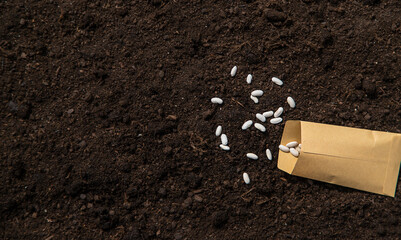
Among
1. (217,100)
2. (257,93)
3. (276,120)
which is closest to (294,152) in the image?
(276,120)

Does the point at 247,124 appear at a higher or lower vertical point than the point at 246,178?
higher

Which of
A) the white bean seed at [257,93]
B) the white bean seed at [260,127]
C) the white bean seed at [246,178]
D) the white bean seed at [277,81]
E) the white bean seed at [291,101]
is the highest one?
the white bean seed at [277,81]

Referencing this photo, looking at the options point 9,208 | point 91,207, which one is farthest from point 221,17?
point 9,208

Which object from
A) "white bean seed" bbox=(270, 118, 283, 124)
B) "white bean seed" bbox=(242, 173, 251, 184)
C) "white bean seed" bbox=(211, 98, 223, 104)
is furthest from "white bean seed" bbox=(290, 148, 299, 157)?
"white bean seed" bbox=(211, 98, 223, 104)

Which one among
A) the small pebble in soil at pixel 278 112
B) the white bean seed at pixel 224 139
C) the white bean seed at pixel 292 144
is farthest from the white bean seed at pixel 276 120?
the white bean seed at pixel 224 139

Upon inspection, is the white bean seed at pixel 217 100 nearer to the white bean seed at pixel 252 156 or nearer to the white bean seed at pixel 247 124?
the white bean seed at pixel 247 124

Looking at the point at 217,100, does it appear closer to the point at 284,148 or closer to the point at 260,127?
the point at 260,127

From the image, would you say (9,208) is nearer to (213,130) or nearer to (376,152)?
(213,130)
